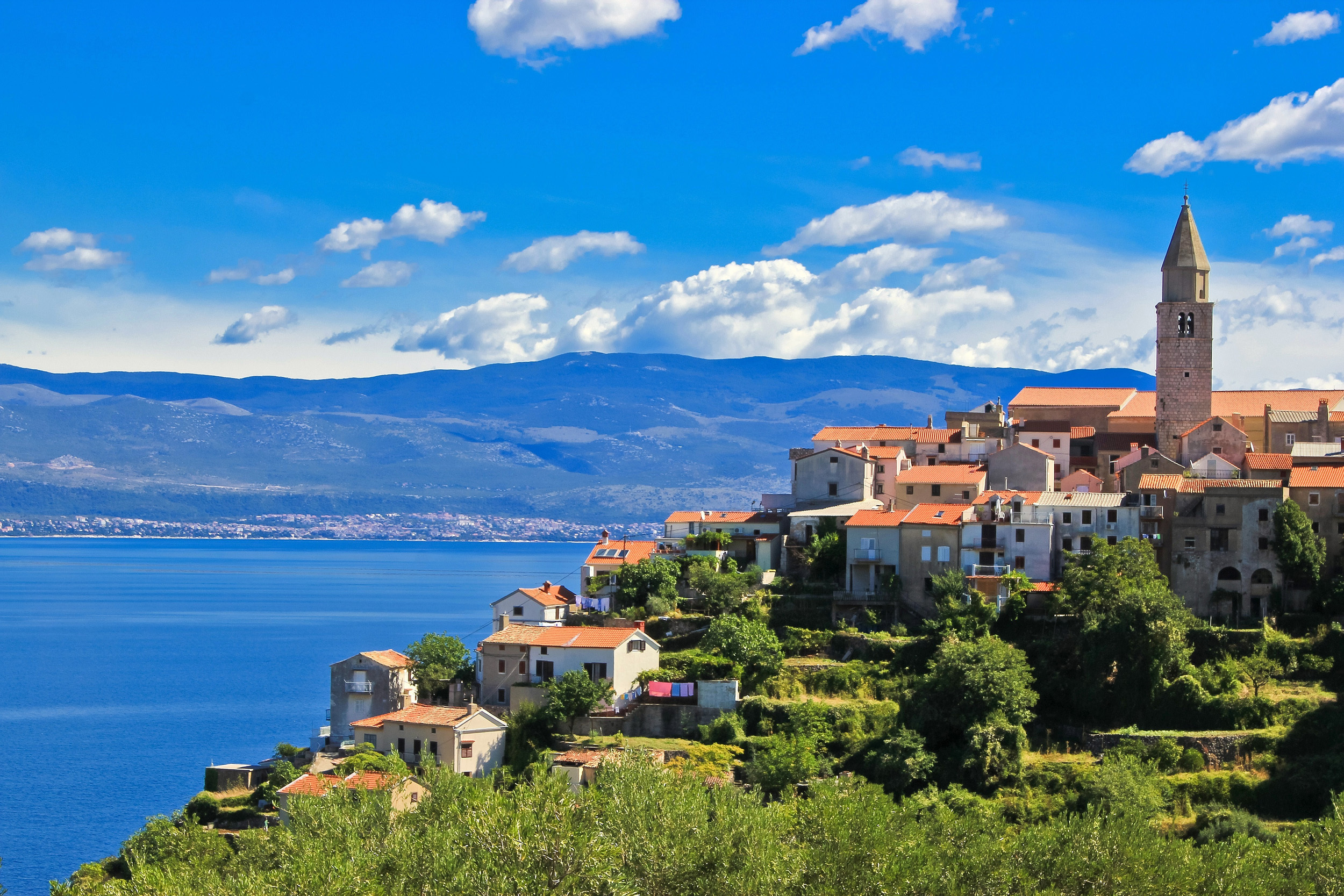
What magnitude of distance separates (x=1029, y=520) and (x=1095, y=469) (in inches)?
479

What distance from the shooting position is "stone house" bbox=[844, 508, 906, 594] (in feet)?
188

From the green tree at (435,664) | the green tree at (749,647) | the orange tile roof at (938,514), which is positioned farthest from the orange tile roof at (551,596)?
the orange tile roof at (938,514)

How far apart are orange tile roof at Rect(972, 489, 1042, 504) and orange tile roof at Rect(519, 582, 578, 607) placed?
18627 mm

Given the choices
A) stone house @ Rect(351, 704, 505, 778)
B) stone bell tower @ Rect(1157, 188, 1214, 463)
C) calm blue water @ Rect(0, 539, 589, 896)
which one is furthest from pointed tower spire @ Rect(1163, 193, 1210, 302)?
calm blue water @ Rect(0, 539, 589, 896)

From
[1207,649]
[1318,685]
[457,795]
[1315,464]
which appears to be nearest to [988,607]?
[1207,649]

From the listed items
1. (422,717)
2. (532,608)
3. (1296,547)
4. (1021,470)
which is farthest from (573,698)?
(1296,547)

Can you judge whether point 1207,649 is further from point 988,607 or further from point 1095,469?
point 1095,469

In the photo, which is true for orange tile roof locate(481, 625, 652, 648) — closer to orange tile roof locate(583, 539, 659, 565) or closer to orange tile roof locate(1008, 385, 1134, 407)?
orange tile roof locate(583, 539, 659, 565)

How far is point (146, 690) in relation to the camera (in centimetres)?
9894

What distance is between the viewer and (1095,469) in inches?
2635

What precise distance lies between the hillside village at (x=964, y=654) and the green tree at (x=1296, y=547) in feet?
0.35

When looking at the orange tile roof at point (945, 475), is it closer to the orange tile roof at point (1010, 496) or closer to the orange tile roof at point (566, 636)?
the orange tile roof at point (1010, 496)

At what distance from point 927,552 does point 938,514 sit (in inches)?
74.6

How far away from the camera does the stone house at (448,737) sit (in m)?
51.7
